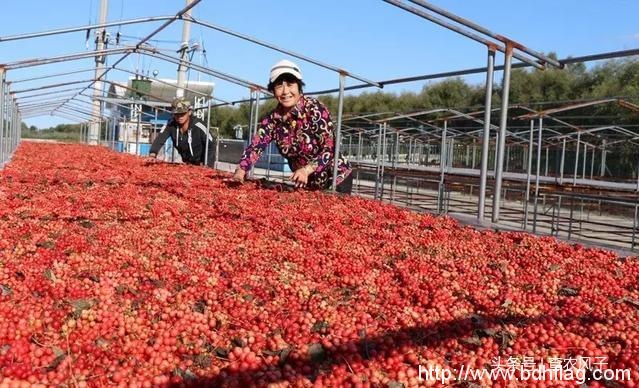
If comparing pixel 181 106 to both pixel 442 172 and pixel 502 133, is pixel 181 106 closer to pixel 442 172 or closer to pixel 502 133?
pixel 502 133

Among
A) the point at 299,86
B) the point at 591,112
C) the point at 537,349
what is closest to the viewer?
the point at 537,349

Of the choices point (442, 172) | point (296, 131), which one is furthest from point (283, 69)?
point (442, 172)

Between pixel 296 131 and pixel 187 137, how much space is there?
16.2 ft

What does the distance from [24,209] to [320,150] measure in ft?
8.55

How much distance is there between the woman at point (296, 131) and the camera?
16.8 ft

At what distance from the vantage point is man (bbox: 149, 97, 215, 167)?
938cm

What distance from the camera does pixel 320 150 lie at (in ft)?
18.1

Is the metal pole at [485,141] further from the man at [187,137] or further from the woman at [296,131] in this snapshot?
the man at [187,137]

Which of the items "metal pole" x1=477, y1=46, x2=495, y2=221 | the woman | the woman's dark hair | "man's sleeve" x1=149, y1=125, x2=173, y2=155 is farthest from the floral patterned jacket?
"man's sleeve" x1=149, y1=125, x2=173, y2=155

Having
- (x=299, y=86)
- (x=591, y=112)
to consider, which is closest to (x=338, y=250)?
(x=299, y=86)

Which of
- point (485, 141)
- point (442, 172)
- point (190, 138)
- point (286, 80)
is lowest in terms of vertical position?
point (442, 172)

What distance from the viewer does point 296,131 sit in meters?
5.43

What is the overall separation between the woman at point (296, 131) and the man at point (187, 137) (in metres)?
3.88

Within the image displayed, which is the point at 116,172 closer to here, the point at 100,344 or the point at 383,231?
the point at 383,231
